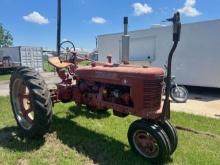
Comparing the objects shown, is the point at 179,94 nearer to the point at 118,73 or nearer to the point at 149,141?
the point at 118,73

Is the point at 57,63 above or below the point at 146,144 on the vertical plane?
above

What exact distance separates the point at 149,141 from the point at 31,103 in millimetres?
1921

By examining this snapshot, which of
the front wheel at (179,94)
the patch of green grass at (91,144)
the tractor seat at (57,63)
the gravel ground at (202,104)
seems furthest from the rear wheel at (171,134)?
the front wheel at (179,94)

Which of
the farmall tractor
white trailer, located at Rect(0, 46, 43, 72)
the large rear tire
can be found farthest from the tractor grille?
white trailer, located at Rect(0, 46, 43, 72)

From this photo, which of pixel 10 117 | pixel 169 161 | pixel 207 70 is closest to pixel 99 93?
pixel 169 161

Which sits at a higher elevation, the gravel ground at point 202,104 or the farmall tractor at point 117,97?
the farmall tractor at point 117,97

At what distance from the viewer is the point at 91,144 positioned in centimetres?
463

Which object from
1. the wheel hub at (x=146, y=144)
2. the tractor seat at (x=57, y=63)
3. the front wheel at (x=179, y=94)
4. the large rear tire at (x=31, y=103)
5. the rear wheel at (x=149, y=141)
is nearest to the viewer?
the rear wheel at (x=149, y=141)

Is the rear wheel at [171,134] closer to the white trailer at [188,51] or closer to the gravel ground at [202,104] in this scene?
the gravel ground at [202,104]

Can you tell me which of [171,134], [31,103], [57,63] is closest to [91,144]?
[31,103]

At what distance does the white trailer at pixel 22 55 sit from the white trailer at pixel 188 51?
42.2 ft

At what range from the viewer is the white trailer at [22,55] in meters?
22.9

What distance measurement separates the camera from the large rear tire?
444 centimetres

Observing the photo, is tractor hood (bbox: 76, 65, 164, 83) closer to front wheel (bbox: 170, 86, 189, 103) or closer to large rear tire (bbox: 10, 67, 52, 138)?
large rear tire (bbox: 10, 67, 52, 138)
